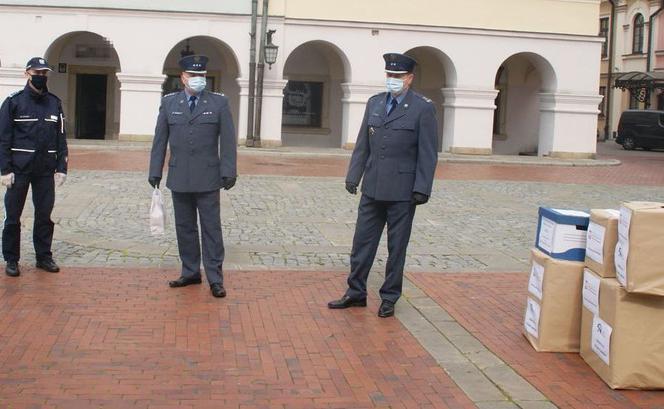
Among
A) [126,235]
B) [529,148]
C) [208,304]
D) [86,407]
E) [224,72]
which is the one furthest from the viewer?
[529,148]

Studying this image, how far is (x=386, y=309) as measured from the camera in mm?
7215

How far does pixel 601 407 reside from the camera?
5242mm

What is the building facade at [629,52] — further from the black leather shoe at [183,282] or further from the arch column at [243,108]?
the black leather shoe at [183,282]

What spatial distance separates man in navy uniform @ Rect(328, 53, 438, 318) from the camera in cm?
712

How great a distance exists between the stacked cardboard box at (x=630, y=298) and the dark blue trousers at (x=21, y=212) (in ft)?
16.0

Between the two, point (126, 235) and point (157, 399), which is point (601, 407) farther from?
point (126, 235)

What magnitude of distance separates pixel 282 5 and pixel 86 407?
78.2 feet

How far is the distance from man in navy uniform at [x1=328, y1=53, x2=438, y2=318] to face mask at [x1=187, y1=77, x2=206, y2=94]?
1445 mm

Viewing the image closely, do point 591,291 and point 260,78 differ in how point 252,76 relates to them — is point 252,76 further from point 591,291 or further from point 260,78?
point 591,291

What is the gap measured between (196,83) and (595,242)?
3.60 m

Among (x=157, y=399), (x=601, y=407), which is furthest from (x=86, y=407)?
(x=601, y=407)

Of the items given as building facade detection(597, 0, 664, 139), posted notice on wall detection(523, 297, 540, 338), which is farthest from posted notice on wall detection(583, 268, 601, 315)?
building facade detection(597, 0, 664, 139)

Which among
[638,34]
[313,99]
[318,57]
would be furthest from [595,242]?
[638,34]

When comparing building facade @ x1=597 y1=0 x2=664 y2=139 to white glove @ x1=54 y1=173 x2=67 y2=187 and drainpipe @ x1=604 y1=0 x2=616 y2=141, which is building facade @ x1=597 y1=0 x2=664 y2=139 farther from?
white glove @ x1=54 y1=173 x2=67 y2=187
